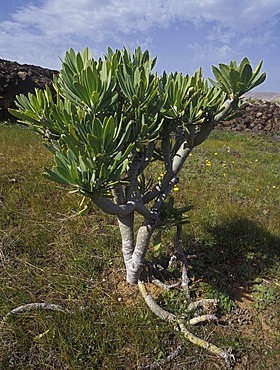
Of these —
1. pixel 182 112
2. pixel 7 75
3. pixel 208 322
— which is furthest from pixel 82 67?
pixel 7 75

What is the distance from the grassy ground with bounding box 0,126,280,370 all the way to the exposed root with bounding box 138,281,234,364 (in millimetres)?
39

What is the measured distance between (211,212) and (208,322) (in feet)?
5.55

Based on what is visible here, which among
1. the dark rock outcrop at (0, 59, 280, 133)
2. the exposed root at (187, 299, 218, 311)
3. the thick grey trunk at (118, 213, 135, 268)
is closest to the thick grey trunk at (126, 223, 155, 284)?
the thick grey trunk at (118, 213, 135, 268)

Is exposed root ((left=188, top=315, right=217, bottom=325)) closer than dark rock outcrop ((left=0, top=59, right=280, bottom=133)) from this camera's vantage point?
Yes

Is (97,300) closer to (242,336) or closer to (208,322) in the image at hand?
(208,322)

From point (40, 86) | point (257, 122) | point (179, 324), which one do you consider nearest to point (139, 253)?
point (179, 324)

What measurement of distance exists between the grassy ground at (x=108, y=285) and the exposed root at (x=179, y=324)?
4cm

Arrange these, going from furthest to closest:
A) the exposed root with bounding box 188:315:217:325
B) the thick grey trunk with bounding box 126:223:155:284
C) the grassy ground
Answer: the thick grey trunk with bounding box 126:223:155:284 < the exposed root with bounding box 188:315:217:325 < the grassy ground

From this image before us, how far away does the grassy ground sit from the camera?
1786 millimetres

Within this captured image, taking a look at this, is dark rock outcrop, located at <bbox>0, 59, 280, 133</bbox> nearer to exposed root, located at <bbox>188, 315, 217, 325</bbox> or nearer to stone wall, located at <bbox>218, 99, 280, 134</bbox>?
stone wall, located at <bbox>218, 99, 280, 134</bbox>

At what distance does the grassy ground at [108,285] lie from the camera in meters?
1.79

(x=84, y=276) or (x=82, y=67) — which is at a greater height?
(x=82, y=67)

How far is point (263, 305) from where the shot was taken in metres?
2.26

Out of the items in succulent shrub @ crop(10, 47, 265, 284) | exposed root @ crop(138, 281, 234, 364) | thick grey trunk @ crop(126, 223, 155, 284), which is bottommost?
exposed root @ crop(138, 281, 234, 364)
